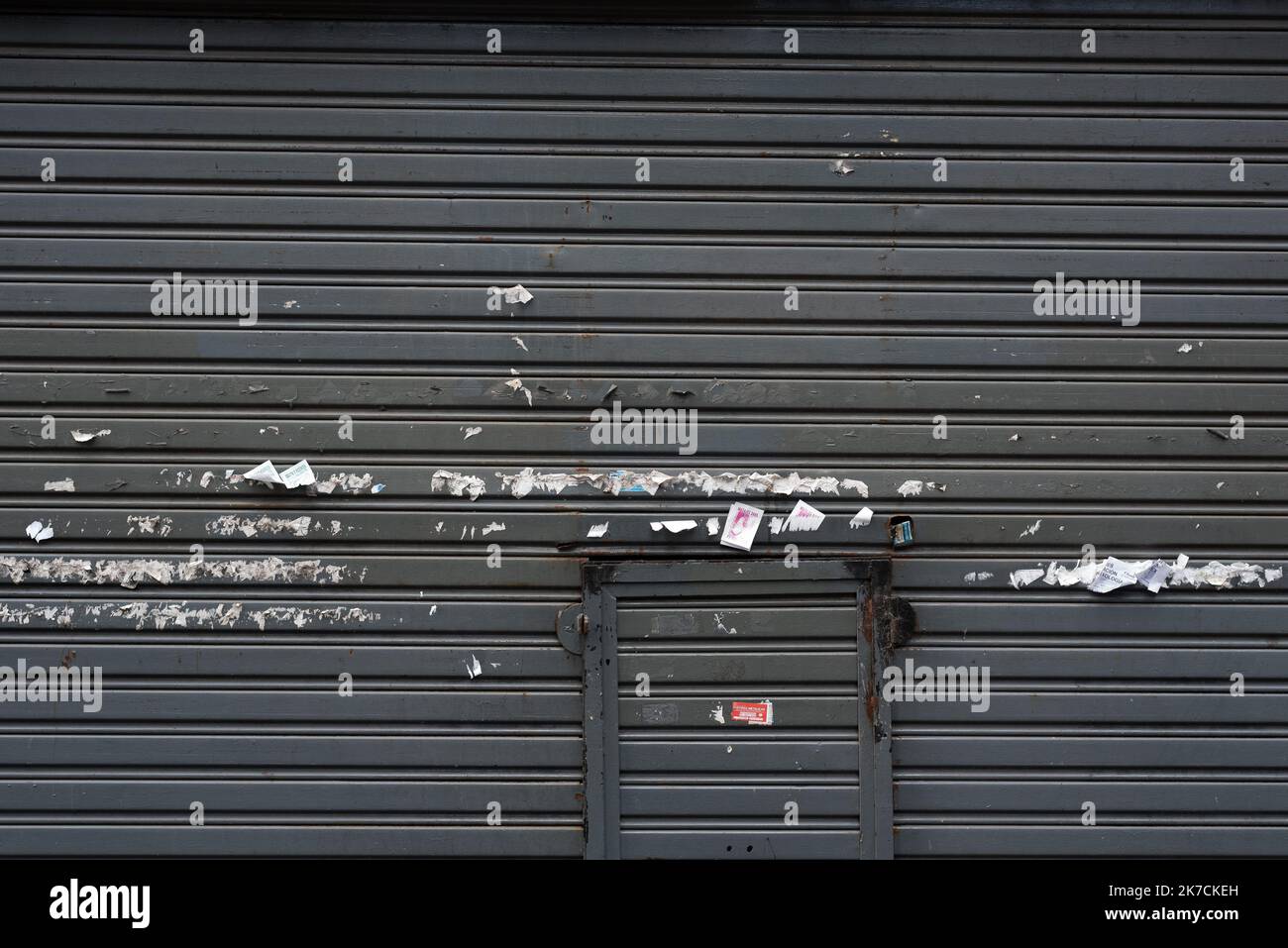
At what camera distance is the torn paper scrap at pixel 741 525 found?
4.19 metres

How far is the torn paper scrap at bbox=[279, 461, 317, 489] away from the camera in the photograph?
418 centimetres

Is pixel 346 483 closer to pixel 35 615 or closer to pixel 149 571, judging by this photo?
pixel 149 571

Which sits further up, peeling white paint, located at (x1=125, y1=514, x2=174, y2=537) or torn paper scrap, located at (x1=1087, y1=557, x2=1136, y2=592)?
peeling white paint, located at (x1=125, y1=514, x2=174, y2=537)

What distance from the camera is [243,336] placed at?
422 cm

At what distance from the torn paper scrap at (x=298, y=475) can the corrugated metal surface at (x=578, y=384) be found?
9cm

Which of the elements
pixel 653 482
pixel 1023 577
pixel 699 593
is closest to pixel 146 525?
pixel 653 482

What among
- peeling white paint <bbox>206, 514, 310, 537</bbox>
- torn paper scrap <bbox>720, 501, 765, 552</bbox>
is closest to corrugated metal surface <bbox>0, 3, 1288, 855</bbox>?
peeling white paint <bbox>206, 514, 310, 537</bbox>

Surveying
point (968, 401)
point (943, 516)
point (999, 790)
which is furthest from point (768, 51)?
point (999, 790)

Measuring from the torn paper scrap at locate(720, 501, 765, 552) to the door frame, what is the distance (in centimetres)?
9

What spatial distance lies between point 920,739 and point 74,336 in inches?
178

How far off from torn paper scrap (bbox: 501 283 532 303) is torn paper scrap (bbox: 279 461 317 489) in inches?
49.6

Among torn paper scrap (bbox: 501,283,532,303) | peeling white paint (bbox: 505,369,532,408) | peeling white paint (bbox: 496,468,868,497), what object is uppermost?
torn paper scrap (bbox: 501,283,532,303)

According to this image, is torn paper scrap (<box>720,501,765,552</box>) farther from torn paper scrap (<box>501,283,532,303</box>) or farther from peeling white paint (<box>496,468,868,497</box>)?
torn paper scrap (<box>501,283,532,303</box>)

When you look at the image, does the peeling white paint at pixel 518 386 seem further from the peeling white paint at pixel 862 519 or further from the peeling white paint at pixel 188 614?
the peeling white paint at pixel 862 519
